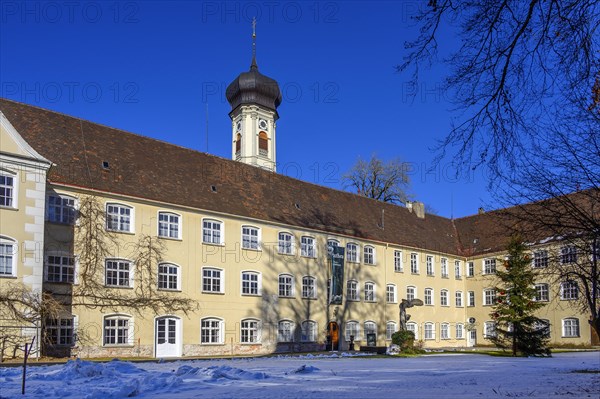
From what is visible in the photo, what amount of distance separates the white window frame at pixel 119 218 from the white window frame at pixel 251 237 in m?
6.00

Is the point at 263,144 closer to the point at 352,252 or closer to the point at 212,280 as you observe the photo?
the point at 352,252

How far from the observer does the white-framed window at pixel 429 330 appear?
4150 centimetres

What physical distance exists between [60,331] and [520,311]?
2044 cm

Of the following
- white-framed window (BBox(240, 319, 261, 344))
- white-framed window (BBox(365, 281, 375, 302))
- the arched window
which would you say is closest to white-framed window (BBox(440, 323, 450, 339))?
white-framed window (BBox(365, 281, 375, 302))

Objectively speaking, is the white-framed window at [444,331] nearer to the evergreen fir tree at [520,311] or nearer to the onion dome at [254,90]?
the evergreen fir tree at [520,311]

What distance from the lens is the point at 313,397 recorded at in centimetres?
1045

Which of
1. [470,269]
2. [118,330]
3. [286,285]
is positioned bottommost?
[118,330]

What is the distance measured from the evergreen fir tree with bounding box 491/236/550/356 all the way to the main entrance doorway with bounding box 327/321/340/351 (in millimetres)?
8541

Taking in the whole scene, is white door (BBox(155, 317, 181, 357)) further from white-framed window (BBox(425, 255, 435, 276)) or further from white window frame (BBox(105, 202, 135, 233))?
white-framed window (BBox(425, 255, 435, 276))

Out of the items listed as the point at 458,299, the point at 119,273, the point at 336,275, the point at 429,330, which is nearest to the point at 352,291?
the point at 336,275

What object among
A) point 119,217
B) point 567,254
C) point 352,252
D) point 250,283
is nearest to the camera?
point 567,254

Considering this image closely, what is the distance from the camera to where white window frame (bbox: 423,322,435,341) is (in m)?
41.4

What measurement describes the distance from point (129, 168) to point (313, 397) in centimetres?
2009

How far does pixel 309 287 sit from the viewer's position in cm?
3416
